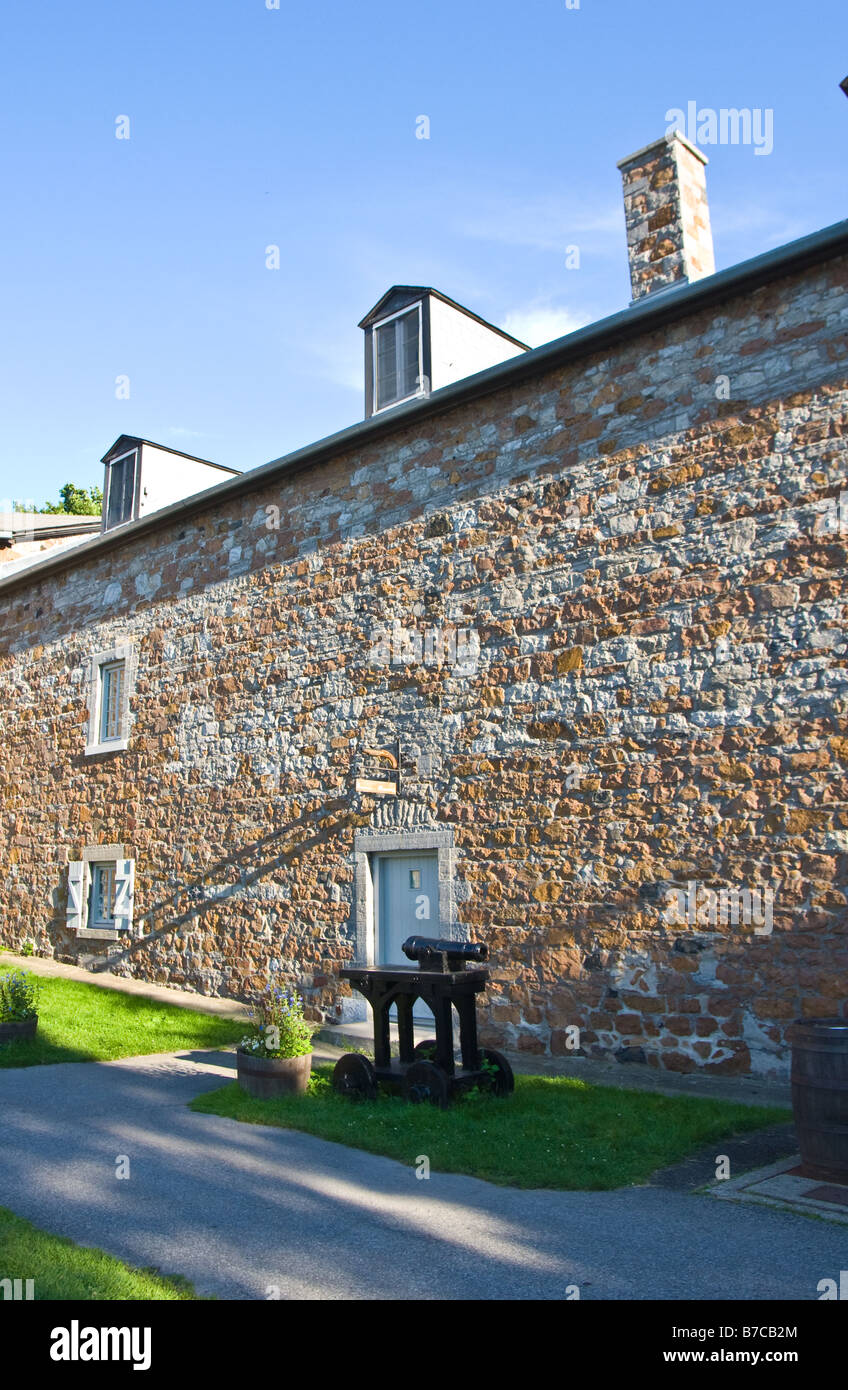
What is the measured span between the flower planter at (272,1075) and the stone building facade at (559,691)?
6.55ft

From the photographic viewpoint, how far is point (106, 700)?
45.3ft

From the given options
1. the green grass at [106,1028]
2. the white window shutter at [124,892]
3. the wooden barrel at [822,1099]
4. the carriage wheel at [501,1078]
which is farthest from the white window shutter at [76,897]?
the wooden barrel at [822,1099]

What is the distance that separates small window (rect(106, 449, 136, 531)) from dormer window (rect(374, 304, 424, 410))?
5146 millimetres

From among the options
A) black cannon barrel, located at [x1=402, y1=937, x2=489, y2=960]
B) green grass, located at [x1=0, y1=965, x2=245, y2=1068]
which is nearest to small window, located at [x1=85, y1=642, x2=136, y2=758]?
green grass, located at [x1=0, y1=965, x2=245, y2=1068]

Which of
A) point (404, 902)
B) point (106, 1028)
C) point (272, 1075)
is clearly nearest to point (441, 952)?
point (272, 1075)

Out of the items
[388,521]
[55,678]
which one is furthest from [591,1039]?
[55,678]

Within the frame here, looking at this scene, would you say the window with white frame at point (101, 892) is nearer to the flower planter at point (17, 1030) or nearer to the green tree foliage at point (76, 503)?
the flower planter at point (17, 1030)

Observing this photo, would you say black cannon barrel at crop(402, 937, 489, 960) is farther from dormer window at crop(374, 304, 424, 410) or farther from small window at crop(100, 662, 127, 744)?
small window at crop(100, 662, 127, 744)

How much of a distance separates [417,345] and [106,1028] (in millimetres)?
7880

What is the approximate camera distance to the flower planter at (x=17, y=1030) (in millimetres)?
8625

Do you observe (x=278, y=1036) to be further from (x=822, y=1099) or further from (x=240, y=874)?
(x=240, y=874)

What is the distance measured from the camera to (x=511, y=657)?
352 inches
